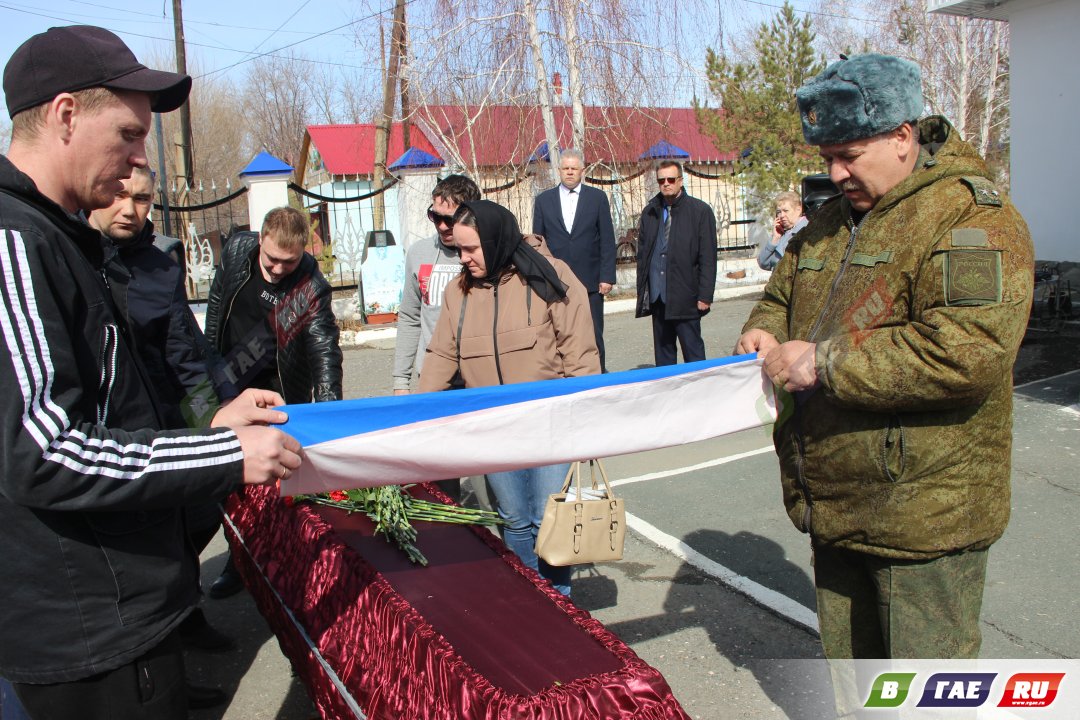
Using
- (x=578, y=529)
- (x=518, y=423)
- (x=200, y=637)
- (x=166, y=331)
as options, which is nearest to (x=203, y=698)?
(x=200, y=637)

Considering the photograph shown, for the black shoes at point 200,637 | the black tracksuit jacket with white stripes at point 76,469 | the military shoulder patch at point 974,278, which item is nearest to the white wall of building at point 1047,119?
the military shoulder patch at point 974,278

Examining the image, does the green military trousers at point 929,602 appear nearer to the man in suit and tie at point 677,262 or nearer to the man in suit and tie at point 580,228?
the man in suit and tie at point 677,262

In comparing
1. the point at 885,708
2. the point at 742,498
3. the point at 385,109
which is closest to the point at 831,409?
the point at 885,708

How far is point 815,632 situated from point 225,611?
3.14 metres

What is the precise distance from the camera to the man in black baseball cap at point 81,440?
170 centimetres

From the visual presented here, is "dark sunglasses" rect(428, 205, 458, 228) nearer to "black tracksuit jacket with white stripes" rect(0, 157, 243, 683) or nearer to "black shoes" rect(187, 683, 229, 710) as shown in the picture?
"black shoes" rect(187, 683, 229, 710)

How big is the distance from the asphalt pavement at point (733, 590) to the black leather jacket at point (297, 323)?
1.33m

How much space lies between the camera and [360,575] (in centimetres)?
299

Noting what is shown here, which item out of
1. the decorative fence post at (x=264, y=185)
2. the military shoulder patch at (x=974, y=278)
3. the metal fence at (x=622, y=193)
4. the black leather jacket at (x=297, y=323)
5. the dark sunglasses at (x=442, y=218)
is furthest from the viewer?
the metal fence at (x=622, y=193)

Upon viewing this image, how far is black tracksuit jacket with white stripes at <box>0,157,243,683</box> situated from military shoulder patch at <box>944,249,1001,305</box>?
186 cm

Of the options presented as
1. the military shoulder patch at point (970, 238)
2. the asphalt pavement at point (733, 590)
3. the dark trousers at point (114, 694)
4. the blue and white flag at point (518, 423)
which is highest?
the military shoulder patch at point (970, 238)

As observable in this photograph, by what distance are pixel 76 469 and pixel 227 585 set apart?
353 centimetres

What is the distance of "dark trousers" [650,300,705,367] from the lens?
26.9ft

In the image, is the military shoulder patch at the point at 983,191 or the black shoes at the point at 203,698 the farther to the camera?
the black shoes at the point at 203,698
